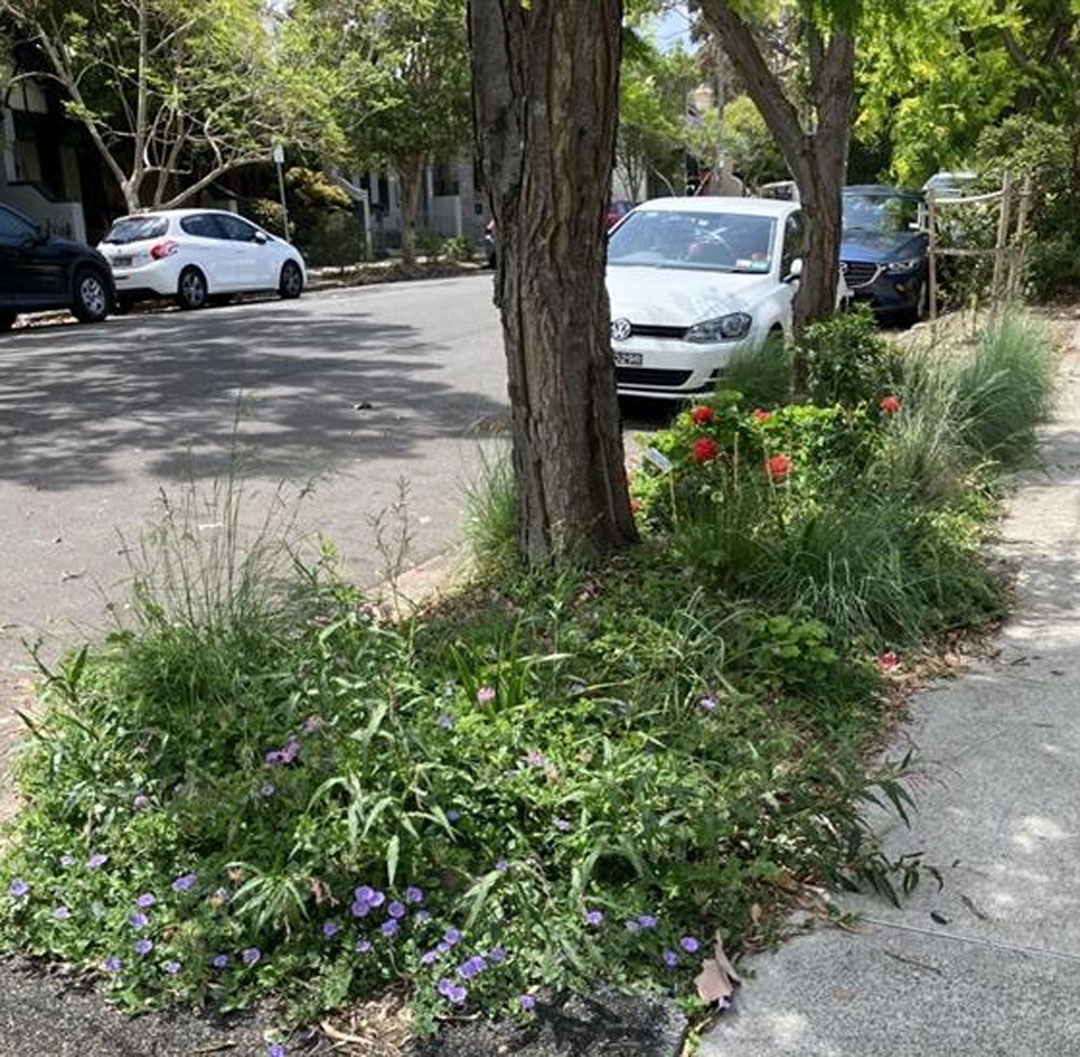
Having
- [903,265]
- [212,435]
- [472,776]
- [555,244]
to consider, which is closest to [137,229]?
[903,265]

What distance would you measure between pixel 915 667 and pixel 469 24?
284cm

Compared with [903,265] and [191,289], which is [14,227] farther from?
[903,265]

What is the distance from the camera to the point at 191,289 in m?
19.4

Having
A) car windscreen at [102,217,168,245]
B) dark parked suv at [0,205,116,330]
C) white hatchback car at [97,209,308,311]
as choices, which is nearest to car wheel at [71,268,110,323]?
dark parked suv at [0,205,116,330]

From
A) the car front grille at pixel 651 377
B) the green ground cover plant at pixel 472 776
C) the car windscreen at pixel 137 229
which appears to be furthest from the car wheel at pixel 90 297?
the green ground cover plant at pixel 472 776

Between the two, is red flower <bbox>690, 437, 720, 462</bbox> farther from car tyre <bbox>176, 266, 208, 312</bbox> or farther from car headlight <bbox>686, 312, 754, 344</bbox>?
car tyre <bbox>176, 266, 208, 312</bbox>

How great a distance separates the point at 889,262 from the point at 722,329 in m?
6.31

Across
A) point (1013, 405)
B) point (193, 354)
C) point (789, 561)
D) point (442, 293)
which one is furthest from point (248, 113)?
point (789, 561)

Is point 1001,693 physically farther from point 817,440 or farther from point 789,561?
point 817,440

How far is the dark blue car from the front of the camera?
47.4 ft

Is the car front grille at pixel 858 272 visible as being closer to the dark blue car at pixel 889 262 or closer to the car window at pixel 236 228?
the dark blue car at pixel 889 262

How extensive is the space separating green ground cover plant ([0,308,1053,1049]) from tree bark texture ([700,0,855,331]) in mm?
3315

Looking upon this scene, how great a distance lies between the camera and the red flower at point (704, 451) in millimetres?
5281

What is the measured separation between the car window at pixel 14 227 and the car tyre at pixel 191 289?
137 inches
